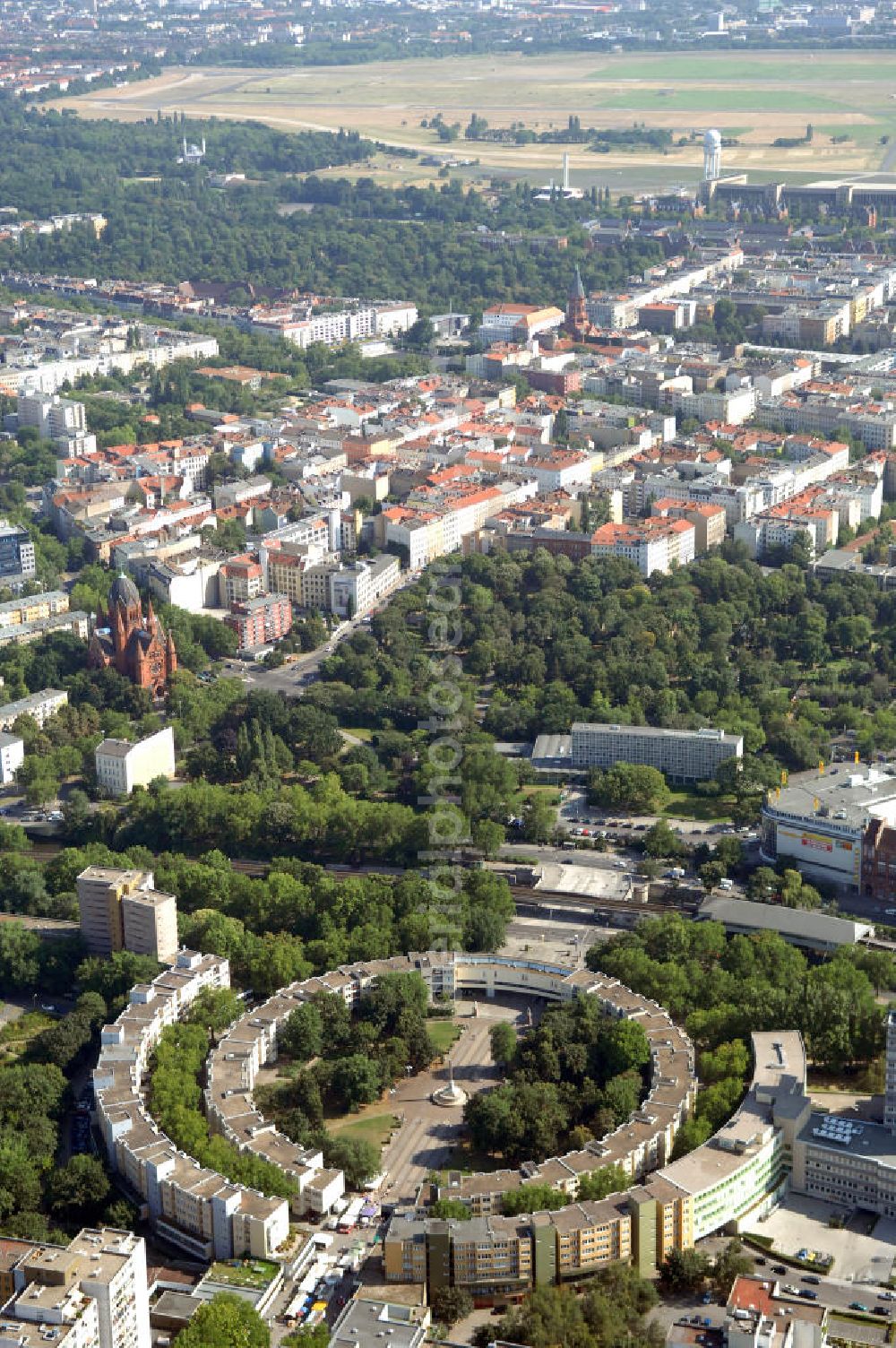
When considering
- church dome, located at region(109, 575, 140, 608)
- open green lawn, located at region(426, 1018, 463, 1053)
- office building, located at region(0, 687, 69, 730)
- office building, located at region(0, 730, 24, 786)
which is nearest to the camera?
open green lawn, located at region(426, 1018, 463, 1053)

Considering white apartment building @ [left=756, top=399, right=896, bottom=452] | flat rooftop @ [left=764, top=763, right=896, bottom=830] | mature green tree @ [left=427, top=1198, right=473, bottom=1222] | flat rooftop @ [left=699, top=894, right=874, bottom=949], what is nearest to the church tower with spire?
white apartment building @ [left=756, top=399, right=896, bottom=452]

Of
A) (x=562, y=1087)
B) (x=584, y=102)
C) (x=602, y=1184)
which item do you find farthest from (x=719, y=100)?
(x=602, y=1184)

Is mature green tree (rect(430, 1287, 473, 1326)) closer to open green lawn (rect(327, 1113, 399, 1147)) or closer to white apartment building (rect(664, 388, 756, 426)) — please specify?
open green lawn (rect(327, 1113, 399, 1147))

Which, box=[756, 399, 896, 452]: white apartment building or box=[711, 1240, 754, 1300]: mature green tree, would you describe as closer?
box=[711, 1240, 754, 1300]: mature green tree

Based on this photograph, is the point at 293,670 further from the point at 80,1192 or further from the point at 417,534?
the point at 80,1192

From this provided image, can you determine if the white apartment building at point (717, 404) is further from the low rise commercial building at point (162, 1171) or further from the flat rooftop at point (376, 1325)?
the flat rooftop at point (376, 1325)

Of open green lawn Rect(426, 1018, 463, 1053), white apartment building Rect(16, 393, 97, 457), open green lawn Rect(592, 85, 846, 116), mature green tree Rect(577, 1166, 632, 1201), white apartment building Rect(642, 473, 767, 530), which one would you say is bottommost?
open green lawn Rect(426, 1018, 463, 1053)
